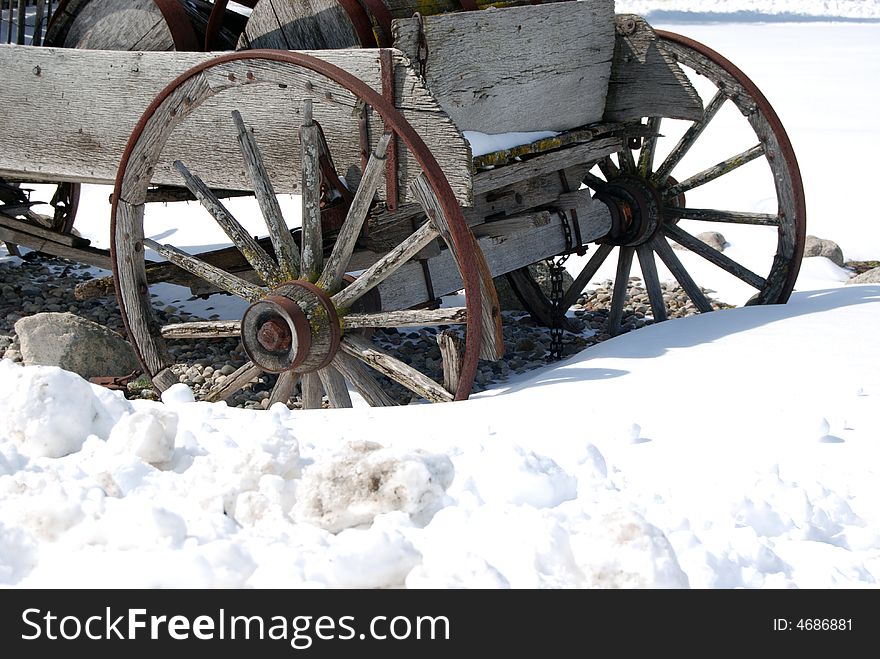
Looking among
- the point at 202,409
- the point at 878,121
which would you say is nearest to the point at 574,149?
the point at 202,409

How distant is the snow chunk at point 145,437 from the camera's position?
2594mm

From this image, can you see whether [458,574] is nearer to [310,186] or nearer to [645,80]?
[310,186]

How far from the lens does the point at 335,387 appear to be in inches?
160

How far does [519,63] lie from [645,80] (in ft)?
3.00

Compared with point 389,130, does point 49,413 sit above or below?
below

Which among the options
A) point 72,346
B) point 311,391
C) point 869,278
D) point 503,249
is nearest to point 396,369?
point 311,391

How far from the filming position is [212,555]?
2141mm

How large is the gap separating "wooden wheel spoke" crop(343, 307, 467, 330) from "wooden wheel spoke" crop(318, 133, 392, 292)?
0.52 feet

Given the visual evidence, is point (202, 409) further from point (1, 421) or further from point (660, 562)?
point (660, 562)

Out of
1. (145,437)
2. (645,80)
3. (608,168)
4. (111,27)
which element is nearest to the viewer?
(145,437)

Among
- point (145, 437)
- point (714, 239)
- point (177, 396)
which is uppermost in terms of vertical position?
point (714, 239)

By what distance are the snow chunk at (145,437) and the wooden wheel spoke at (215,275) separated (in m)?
1.42

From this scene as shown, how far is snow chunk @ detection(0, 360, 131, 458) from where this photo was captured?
267 centimetres

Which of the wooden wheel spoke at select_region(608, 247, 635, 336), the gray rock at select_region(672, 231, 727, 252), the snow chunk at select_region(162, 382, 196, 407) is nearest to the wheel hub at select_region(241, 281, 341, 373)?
the snow chunk at select_region(162, 382, 196, 407)
